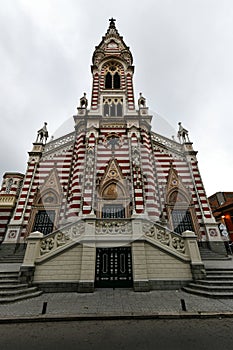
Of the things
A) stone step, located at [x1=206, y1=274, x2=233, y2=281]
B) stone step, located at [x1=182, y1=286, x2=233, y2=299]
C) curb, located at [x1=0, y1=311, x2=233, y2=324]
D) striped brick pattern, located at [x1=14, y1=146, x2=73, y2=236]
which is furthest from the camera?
striped brick pattern, located at [x1=14, y1=146, x2=73, y2=236]

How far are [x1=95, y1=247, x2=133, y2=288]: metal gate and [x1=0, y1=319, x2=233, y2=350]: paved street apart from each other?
3235mm

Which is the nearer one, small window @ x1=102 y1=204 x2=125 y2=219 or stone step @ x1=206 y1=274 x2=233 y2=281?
stone step @ x1=206 y1=274 x2=233 y2=281

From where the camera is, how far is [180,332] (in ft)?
14.1

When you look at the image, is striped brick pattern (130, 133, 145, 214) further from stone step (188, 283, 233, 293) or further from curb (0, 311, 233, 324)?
curb (0, 311, 233, 324)

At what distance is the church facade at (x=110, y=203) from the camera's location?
7.91m

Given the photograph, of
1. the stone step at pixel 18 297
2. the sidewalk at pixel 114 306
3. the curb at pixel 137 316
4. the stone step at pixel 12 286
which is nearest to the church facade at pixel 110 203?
the stone step at pixel 12 286

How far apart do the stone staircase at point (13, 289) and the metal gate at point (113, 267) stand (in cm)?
276

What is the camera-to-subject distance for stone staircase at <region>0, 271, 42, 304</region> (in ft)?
21.2

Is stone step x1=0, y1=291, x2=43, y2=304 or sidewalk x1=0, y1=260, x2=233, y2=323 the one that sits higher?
stone step x1=0, y1=291, x2=43, y2=304

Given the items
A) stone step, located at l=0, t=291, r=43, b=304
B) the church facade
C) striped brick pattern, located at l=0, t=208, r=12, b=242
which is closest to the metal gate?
the church facade

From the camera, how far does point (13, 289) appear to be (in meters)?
7.00

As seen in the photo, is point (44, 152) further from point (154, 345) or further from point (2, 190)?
point (154, 345)

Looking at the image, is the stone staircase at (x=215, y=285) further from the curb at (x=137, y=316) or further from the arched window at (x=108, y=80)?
the arched window at (x=108, y=80)

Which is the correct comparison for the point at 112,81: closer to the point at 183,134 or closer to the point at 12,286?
the point at 183,134
